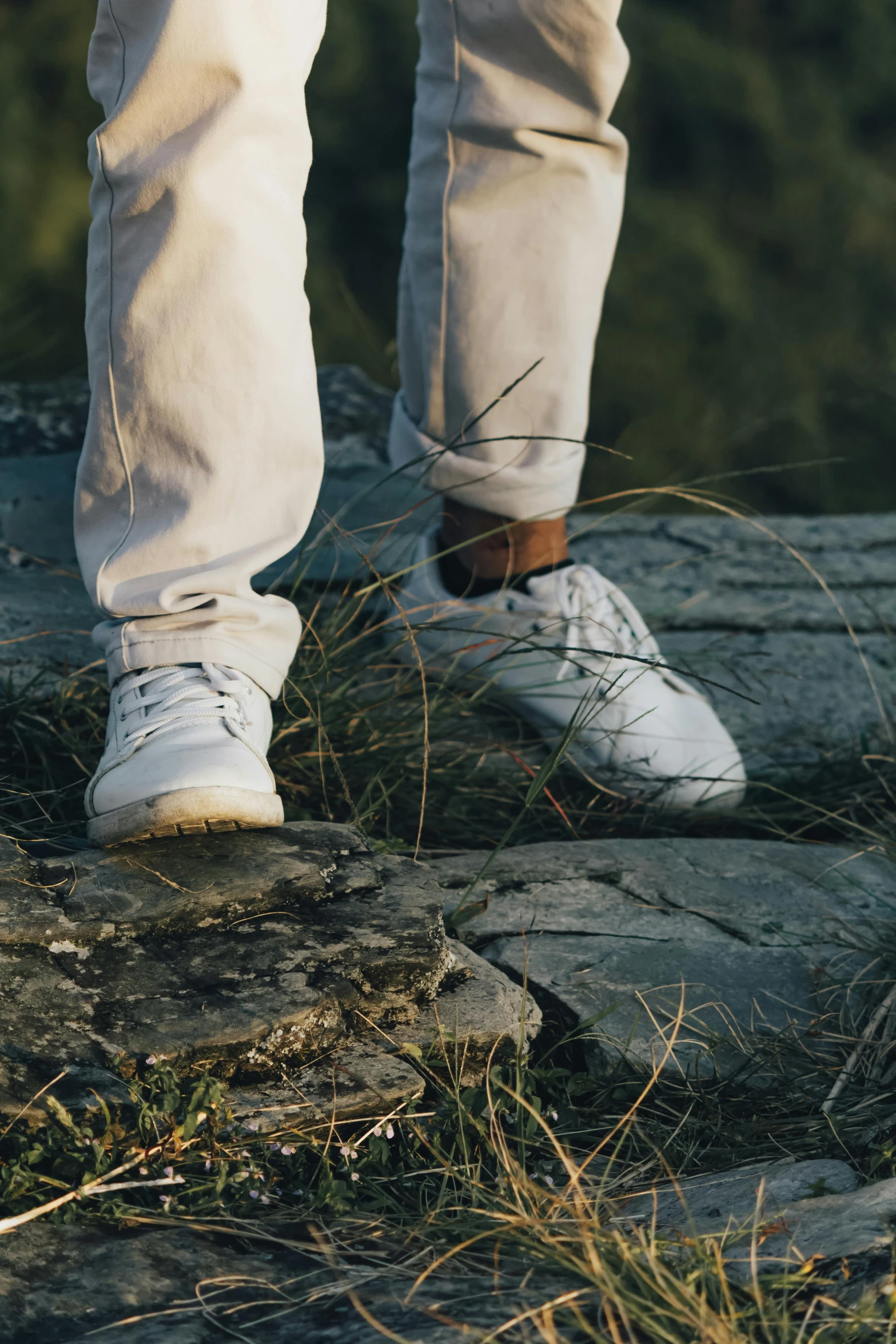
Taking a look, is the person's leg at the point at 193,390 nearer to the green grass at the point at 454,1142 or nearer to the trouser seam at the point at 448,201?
the green grass at the point at 454,1142

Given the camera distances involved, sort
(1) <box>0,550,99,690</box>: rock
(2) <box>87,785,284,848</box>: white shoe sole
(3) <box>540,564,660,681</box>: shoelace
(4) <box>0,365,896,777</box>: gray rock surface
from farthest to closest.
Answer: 1. (4) <box>0,365,896,777</box>: gray rock surface
2. (3) <box>540,564,660,681</box>: shoelace
3. (1) <box>0,550,99,690</box>: rock
4. (2) <box>87,785,284,848</box>: white shoe sole

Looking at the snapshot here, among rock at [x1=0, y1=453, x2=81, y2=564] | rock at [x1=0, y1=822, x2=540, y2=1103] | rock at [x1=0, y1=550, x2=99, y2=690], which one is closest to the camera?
rock at [x1=0, y1=822, x2=540, y2=1103]

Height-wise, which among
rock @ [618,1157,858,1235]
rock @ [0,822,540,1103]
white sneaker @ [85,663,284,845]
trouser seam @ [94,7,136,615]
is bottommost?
rock @ [618,1157,858,1235]

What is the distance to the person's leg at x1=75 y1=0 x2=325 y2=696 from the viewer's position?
1.13 metres

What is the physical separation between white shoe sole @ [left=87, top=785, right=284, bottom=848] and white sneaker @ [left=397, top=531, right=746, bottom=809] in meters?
0.47

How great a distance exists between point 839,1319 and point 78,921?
2.14ft

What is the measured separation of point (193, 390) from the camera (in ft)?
3.86

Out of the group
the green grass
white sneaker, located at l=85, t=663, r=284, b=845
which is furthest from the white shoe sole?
the green grass

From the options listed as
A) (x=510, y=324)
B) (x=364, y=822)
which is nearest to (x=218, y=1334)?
(x=364, y=822)

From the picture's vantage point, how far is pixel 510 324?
5.43 ft

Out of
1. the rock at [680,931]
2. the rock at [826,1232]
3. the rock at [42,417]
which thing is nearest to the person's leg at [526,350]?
the rock at [680,931]

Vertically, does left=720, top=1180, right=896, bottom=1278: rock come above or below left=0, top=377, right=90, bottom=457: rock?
above

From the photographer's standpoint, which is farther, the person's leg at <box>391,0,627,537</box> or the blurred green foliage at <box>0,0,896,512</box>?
the blurred green foliage at <box>0,0,896,512</box>

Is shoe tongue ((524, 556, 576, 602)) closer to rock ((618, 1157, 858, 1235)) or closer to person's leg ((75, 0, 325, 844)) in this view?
person's leg ((75, 0, 325, 844))
